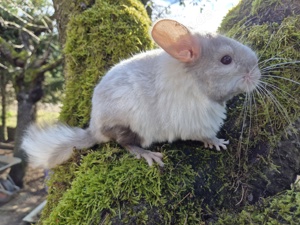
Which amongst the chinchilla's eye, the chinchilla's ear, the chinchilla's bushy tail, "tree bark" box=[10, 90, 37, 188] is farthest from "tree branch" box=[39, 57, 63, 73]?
the chinchilla's eye

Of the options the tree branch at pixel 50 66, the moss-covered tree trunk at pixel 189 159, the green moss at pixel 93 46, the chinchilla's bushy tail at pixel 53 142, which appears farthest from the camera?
the tree branch at pixel 50 66

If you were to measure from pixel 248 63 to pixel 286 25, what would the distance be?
0.62 meters

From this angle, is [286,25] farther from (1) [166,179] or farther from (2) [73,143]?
(2) [73,143]

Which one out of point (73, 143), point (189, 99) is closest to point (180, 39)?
point (189, 99)

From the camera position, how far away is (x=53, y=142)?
2.46 m

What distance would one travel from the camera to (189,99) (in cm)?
Result: 212

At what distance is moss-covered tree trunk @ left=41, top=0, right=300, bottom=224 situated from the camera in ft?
5.90

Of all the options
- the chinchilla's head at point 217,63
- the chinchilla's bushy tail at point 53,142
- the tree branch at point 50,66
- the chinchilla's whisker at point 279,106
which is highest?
the chinchilla's head at point 217,63

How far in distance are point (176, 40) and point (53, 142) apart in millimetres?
1237

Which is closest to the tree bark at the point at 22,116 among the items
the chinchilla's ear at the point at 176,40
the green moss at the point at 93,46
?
the green moss at the point at 93,46

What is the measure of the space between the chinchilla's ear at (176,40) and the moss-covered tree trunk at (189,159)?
1.78ft

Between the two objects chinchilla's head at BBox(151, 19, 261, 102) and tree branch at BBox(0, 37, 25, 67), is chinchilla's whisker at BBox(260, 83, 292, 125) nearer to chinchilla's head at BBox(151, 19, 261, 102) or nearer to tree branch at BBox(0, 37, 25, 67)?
chinchilla's head at BBox(151, 19, 261, 102)

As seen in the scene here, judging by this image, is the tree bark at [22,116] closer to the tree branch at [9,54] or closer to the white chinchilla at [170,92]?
the tree branch at [9,54]

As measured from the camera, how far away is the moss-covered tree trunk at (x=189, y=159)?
5.90ft
